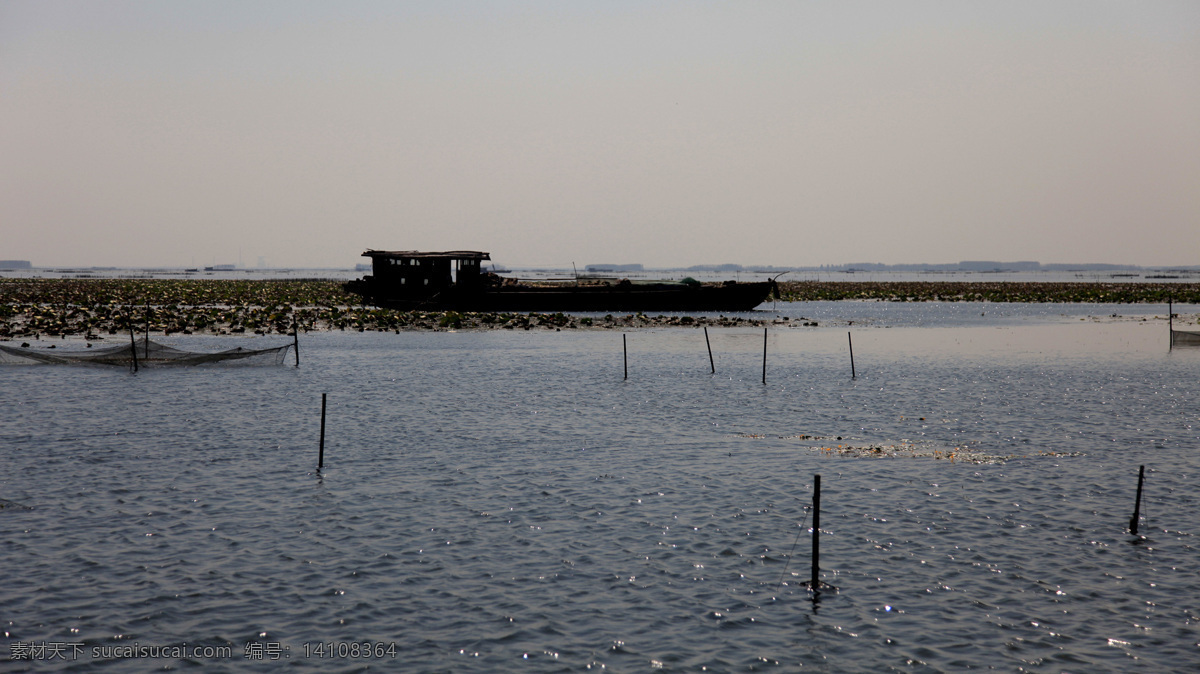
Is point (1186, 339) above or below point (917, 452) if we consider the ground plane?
above

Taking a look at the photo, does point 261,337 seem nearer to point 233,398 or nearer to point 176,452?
point 233,398

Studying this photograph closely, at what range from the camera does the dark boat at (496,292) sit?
71938 mm

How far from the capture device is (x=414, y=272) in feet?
235

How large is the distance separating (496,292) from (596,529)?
6331 cm

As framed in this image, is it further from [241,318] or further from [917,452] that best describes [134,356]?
[241,318]

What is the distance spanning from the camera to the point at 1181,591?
469 inches

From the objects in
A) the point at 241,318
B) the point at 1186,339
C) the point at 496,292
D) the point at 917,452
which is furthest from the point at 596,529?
the point at 496,292

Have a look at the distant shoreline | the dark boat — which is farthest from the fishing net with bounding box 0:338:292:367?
the dark boat

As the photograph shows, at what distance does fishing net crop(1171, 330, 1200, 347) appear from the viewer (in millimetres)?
50438

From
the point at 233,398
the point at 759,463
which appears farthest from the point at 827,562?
the point at 233,398

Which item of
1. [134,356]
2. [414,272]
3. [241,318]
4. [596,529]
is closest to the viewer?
[596,529]

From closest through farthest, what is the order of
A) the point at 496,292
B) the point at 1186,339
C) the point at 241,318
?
the point at 1186,339
the point at 241,318
the point at 496,292

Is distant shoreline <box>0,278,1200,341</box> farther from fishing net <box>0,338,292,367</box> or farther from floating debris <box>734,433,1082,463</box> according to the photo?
floating debris <box>734,433,1082,463</box>

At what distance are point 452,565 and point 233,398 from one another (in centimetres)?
2002
